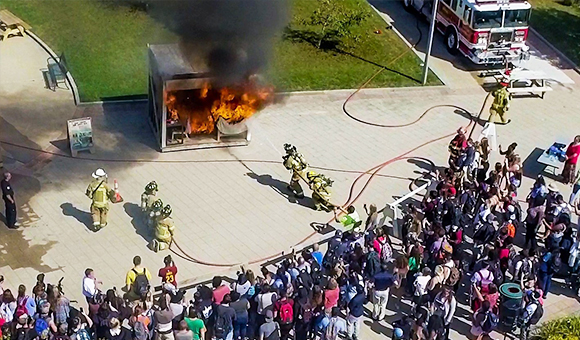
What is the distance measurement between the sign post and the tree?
9.08m

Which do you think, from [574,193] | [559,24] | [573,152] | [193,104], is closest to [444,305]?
[574,193]

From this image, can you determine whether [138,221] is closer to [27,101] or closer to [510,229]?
[27,101]

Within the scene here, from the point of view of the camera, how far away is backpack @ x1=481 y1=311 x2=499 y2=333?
51.3 feet

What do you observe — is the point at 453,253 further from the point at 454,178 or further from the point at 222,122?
the point at 222,122

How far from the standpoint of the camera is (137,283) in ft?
51.2

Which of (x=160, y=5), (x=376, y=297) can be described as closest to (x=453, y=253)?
(x=376, y=297)

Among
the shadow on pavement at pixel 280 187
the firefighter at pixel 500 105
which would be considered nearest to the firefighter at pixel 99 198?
the shadow on pavement at pixel 280 187

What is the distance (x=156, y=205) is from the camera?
18375mm

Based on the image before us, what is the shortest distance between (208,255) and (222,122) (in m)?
4.33

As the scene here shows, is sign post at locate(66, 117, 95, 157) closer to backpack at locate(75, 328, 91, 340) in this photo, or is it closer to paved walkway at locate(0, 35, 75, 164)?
paved walkway at locate(0, 35, 75, 164)

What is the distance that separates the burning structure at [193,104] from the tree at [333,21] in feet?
21.0

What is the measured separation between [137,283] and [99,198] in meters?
3.28

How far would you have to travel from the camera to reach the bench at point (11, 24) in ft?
88.5

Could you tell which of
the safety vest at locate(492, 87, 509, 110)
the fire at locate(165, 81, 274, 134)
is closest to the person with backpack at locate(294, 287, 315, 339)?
the fire at locate(165, 81, 274, 134)
